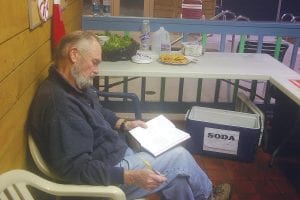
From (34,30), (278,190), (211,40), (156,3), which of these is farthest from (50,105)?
(156,3)

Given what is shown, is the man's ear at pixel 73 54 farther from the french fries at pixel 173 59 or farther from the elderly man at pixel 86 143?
the french fries at pixel 173 59

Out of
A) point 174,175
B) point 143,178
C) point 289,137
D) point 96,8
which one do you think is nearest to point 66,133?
point 143,178

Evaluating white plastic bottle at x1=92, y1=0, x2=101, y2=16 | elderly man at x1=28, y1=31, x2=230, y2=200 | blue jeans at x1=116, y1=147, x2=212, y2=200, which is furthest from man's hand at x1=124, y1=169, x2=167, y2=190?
white plastic bottle at x1=92, y1=0, x2=101, y2=16

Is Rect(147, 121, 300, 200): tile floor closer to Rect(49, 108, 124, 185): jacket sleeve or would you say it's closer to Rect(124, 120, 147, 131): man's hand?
Rect(124, 120, 147, 131): man's hand

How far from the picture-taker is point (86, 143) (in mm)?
1400

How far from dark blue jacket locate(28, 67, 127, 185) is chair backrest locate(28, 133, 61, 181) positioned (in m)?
0.02

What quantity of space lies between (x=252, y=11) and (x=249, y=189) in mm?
6061

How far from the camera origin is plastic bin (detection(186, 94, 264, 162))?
256 centimetres

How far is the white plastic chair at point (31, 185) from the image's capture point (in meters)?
1.09

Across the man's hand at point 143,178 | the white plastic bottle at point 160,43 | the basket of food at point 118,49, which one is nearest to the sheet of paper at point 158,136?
the man's hand at point 143,178

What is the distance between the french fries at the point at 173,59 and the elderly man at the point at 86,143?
0.86m

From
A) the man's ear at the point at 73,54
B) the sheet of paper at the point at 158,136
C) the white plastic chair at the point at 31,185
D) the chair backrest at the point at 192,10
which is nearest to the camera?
the white plastic chair at the point at 31,185

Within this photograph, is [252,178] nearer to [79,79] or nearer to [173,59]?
[173,59]

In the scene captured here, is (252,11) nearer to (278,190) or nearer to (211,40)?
(211,40)
